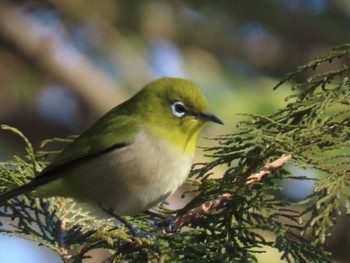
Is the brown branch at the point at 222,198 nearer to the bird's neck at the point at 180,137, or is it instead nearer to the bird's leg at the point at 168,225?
the bird's leg at the point at 168,225

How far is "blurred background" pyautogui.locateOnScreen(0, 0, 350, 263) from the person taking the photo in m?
7.23

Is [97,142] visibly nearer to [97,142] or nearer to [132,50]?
[97,142]

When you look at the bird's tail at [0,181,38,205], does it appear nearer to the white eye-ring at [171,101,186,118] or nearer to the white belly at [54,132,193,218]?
the white belly at [54,132,193,218]

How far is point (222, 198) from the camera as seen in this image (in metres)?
2.84

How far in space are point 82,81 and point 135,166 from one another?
374cm

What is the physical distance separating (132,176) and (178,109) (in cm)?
44

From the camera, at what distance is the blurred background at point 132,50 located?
23.7 feet

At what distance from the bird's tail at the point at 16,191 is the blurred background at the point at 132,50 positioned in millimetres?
3272

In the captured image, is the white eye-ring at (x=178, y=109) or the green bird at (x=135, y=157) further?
the white eye-ring at (x=178, y=109)

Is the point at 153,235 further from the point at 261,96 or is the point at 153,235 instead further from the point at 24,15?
the point at 24,15

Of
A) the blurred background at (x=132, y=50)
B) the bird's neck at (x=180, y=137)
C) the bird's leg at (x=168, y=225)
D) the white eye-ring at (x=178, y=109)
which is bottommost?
the bird's leg at (x=168, y=225)

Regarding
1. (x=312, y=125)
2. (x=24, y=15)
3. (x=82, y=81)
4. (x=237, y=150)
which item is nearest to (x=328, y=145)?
(x=312, y=125)

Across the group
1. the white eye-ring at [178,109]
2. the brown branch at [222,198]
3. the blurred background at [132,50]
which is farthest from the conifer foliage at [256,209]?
the blurred background at [132,50]

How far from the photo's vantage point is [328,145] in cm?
281
